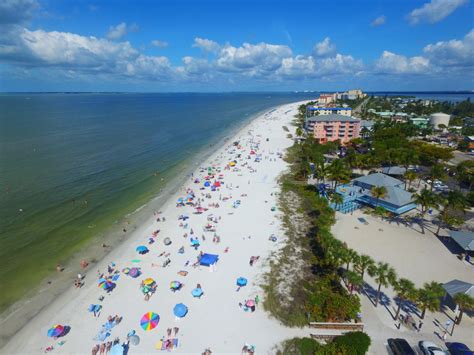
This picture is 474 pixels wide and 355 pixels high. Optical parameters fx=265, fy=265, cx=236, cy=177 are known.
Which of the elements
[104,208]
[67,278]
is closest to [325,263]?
[67,278]

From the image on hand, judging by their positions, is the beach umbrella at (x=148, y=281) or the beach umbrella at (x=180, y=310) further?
the beach umbrella at (x=148, y=281)

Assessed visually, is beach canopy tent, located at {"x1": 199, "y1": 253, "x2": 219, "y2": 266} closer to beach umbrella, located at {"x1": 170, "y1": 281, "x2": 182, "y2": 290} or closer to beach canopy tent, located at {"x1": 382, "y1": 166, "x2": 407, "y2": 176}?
beach umbrella, located at {"x1": 170, "y1": 281, "x2": 182, "y2": 290}

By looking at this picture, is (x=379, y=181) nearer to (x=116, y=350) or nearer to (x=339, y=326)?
(x=339, y=326)

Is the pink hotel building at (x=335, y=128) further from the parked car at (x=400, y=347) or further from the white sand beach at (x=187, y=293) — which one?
the parked car at (x=400, y=347)

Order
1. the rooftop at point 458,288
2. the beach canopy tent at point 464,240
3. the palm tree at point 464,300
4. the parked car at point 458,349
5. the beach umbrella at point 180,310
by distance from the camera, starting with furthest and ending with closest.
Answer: the beach canopy tent at point 464,240, the beach umbrella at point 180,310, the rooftop at point 458,288, the palm tree at point 464,300, the parked car at point 458,349

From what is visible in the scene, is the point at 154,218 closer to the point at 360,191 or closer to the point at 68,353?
the point at 68,353

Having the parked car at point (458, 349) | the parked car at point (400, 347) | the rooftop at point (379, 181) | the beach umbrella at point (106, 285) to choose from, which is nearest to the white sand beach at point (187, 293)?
the beach umbrella at point (106, 285)
